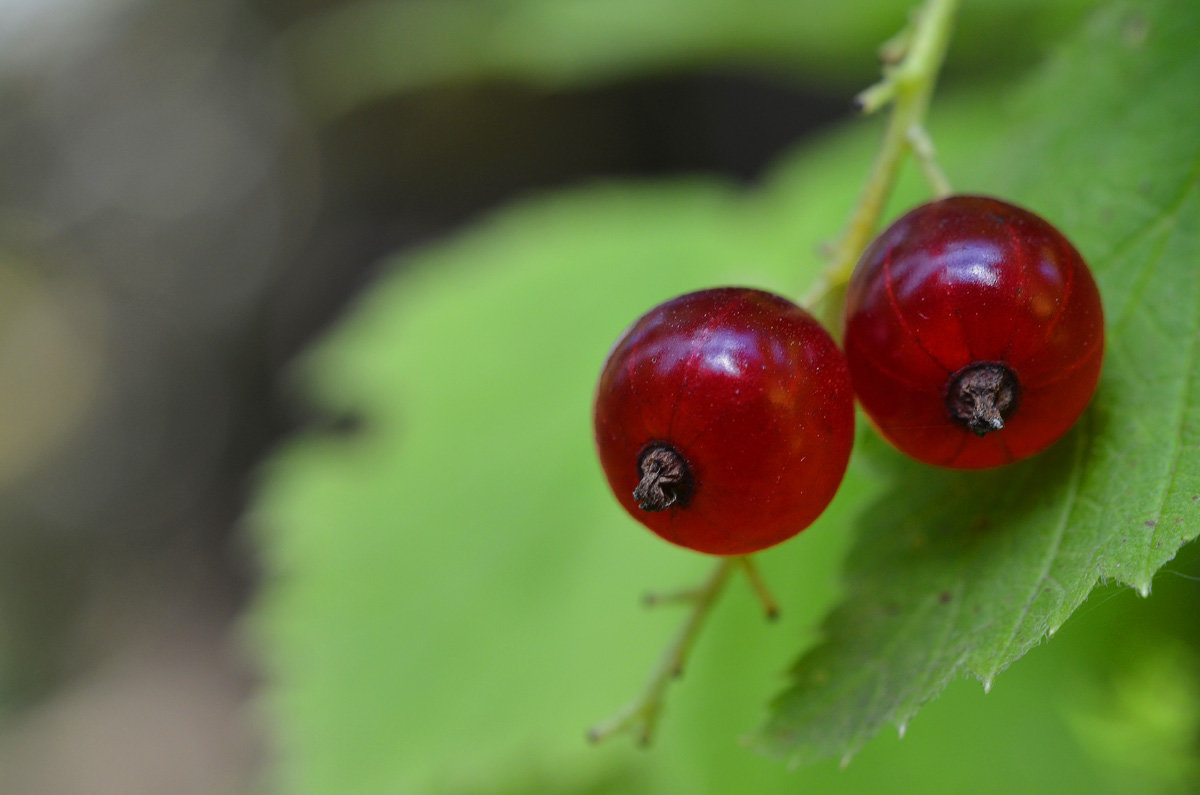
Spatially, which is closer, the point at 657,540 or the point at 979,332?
the point at 979,332

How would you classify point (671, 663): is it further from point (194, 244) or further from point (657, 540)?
point (194, 244)

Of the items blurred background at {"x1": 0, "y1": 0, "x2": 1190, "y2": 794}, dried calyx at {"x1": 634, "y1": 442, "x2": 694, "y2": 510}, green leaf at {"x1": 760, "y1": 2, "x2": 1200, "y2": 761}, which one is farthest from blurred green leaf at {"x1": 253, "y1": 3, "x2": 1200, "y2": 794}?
blurred background at {"x1": 0, "y1": 0, "x2": 1190, "y2": 794}

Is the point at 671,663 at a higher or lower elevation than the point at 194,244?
higher

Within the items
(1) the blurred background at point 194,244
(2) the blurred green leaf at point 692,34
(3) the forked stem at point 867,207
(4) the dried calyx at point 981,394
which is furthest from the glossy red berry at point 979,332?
(1) the blurred background at point 194,244

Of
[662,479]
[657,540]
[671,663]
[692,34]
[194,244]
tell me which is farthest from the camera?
[194,244]

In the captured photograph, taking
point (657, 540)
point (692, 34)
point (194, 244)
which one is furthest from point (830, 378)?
point (194, 244)

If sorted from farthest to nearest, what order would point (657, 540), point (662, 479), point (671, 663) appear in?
point (657, 540) < point (671, 663) < point (662, 479)

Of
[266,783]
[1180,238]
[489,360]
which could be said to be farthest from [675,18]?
[266,783]
